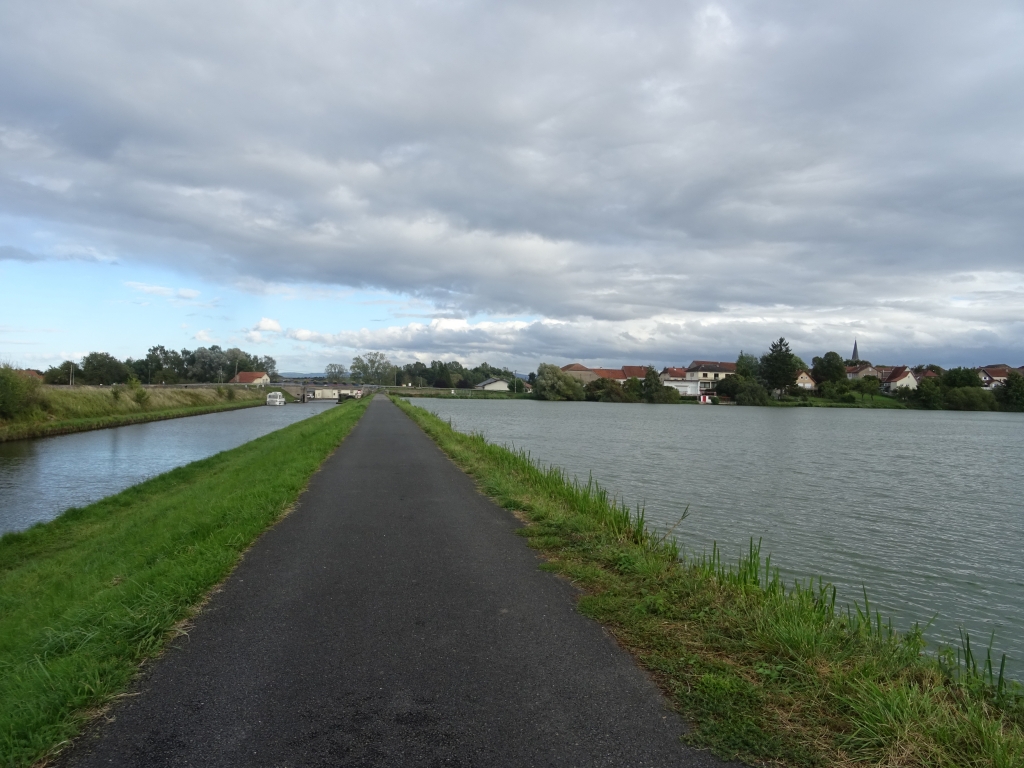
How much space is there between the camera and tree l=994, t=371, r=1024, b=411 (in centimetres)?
10219

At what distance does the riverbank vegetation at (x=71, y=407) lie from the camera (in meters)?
37.9

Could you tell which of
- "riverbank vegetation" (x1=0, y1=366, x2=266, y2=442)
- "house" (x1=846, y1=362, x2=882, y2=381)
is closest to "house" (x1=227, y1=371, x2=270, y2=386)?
"riverbank vegetation" (x1=0, y1=366, x2=266, y2=442)

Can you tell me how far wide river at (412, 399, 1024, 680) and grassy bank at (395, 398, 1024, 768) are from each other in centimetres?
259

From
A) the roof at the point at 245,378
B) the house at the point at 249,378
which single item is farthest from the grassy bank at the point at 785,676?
the roof at the point at 245,378

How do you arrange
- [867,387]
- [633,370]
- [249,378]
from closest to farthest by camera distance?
1. [867,387]
2. [249,378]
3. [633,370]

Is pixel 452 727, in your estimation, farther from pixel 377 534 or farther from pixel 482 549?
pixel 377 534

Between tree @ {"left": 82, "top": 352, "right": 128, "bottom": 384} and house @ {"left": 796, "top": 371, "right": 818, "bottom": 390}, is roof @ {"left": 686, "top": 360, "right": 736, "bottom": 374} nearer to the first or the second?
house @ {"left": 796, "top": 371, "right": 818, "bottom": 390}

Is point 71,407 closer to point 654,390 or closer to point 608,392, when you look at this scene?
point 608,392

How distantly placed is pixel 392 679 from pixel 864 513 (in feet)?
50.5

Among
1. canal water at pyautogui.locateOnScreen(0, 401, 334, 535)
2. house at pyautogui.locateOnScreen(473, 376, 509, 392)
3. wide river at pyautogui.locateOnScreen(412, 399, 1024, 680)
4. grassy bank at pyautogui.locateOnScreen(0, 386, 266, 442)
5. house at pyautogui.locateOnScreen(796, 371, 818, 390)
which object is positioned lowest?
canal water at pyautogui.locateOnScreen(0, 401, 334, 535)

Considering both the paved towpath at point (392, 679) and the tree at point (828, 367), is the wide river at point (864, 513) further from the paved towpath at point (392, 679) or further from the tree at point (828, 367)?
the tree at point (828, 367)

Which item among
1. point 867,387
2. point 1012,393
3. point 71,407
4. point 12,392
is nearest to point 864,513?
point 12,392

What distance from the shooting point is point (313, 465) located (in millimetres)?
16844

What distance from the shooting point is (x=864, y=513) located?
16.2 m
